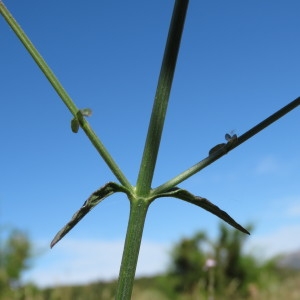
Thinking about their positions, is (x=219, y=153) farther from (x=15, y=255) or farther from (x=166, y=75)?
(x=15, y=255)

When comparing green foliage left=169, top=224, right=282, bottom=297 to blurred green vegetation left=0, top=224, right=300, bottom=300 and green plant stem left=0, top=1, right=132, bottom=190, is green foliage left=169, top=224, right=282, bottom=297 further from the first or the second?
green plant stem left=0, top=1, right=132, bottom=190

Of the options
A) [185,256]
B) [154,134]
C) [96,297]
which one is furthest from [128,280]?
[185,256]

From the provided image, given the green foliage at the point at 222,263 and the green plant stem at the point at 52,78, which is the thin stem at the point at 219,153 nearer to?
the green plant stem at the point at 52,78

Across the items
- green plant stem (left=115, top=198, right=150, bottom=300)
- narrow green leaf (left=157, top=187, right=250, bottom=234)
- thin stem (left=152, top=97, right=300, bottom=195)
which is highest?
thin stem (left=152, top=97, right=300, bottom=195)

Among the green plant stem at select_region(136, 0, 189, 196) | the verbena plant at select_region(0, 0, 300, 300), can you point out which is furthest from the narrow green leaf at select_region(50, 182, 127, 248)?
the green plant stem at select_region(136, 0, 189, 196)

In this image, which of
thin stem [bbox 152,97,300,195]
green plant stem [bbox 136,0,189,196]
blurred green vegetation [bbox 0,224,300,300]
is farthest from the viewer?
blurred green vegetation [bbox 0,224,300,300]

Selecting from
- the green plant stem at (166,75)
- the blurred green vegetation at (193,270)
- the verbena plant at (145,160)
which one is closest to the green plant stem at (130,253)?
the verbena plant at (145,160)
